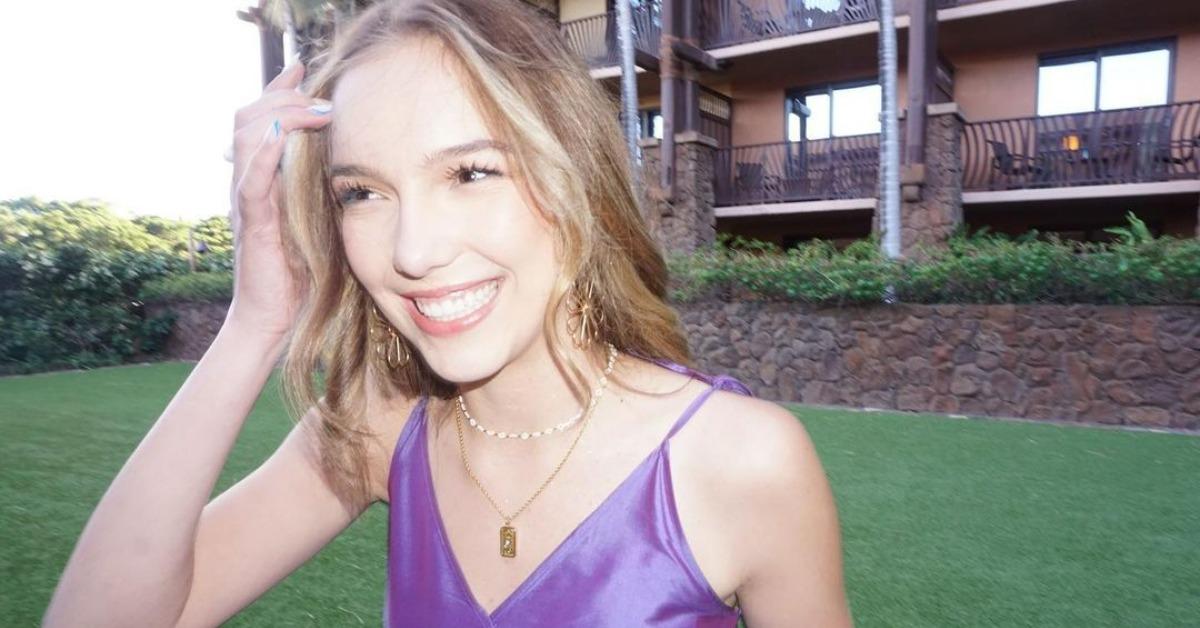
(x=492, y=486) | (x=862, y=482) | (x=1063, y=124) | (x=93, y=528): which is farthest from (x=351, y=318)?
(x=1063, y=124)

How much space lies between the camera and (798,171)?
14133 mm

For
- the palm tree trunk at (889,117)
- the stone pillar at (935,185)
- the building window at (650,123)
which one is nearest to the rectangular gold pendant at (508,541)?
the palm tree trunk at (889,117)

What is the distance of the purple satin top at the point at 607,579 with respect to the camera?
120cm

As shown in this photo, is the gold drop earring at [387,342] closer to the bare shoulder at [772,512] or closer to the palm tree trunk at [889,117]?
the bare shoulder at [772,512]

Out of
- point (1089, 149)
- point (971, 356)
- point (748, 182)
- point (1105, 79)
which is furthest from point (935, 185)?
point (971, 356)

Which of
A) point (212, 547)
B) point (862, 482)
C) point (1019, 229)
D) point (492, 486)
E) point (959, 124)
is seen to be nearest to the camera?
point (212, 547)

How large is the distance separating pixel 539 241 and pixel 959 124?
42.3ft

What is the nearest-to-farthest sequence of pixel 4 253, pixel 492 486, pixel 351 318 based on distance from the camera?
1. pixel 492 486
2. pixel 351 318
3. pixel 4 253

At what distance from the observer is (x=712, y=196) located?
14.5m

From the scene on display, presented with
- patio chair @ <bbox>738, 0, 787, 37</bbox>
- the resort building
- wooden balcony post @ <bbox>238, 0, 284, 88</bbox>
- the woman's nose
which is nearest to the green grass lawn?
the woman's nose

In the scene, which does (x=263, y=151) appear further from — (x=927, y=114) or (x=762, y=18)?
(x=762, y=18)

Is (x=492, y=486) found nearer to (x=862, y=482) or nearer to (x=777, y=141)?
(x=862, y=482)

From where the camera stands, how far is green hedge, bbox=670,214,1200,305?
740 centimetres

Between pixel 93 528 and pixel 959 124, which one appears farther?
pixel 959 124
